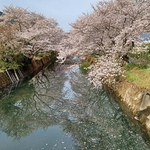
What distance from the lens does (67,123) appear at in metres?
14.3

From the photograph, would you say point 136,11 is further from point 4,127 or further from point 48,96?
point 4,127

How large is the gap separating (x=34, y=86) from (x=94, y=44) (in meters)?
9.94

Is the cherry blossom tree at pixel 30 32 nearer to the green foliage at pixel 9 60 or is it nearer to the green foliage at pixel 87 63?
the green foliage at pixel 9 60

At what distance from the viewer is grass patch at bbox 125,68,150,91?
536 inches

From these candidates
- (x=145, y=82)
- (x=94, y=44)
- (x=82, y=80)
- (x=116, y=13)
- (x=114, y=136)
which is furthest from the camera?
(x=82, y=80)

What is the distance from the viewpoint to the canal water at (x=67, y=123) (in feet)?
37.3

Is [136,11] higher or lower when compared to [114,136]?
higher

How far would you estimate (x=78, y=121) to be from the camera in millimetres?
14211

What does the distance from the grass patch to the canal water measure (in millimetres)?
2185

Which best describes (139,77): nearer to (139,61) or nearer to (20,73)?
(139,61)

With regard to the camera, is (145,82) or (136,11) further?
(136,11)

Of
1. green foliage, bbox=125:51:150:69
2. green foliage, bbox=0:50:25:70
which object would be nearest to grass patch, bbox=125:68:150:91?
green foliage, bbox=125:51:150:69

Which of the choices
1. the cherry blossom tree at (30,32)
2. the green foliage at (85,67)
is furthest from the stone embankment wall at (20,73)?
the green foliage at (85,67)

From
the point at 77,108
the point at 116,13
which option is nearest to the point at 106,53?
the point at 116,13
